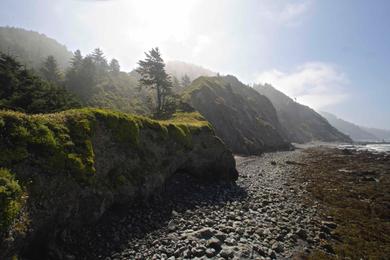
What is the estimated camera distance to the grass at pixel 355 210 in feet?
51.8

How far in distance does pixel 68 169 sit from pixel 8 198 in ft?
13.2

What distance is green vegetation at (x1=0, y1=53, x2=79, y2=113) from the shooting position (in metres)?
22.0

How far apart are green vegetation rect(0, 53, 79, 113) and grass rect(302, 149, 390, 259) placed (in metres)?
25.2

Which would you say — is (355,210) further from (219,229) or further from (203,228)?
(203,228)

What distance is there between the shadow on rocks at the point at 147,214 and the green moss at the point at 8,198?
161 inches

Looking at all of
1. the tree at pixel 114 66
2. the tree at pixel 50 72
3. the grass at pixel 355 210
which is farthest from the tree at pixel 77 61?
the grass at pixel 355 210

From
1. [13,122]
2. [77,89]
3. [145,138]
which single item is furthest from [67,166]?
[77,89]

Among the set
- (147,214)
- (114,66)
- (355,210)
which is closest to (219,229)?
(147,214)

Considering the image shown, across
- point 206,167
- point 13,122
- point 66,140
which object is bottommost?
point 206,167

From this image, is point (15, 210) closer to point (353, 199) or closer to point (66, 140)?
point (66, 140)

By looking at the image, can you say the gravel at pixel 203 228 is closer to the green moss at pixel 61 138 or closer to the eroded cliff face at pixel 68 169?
the eroded cliff face at pixel 68 169

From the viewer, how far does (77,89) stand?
72750mm

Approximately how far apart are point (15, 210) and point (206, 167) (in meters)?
21.6

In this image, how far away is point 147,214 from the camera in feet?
57.8
